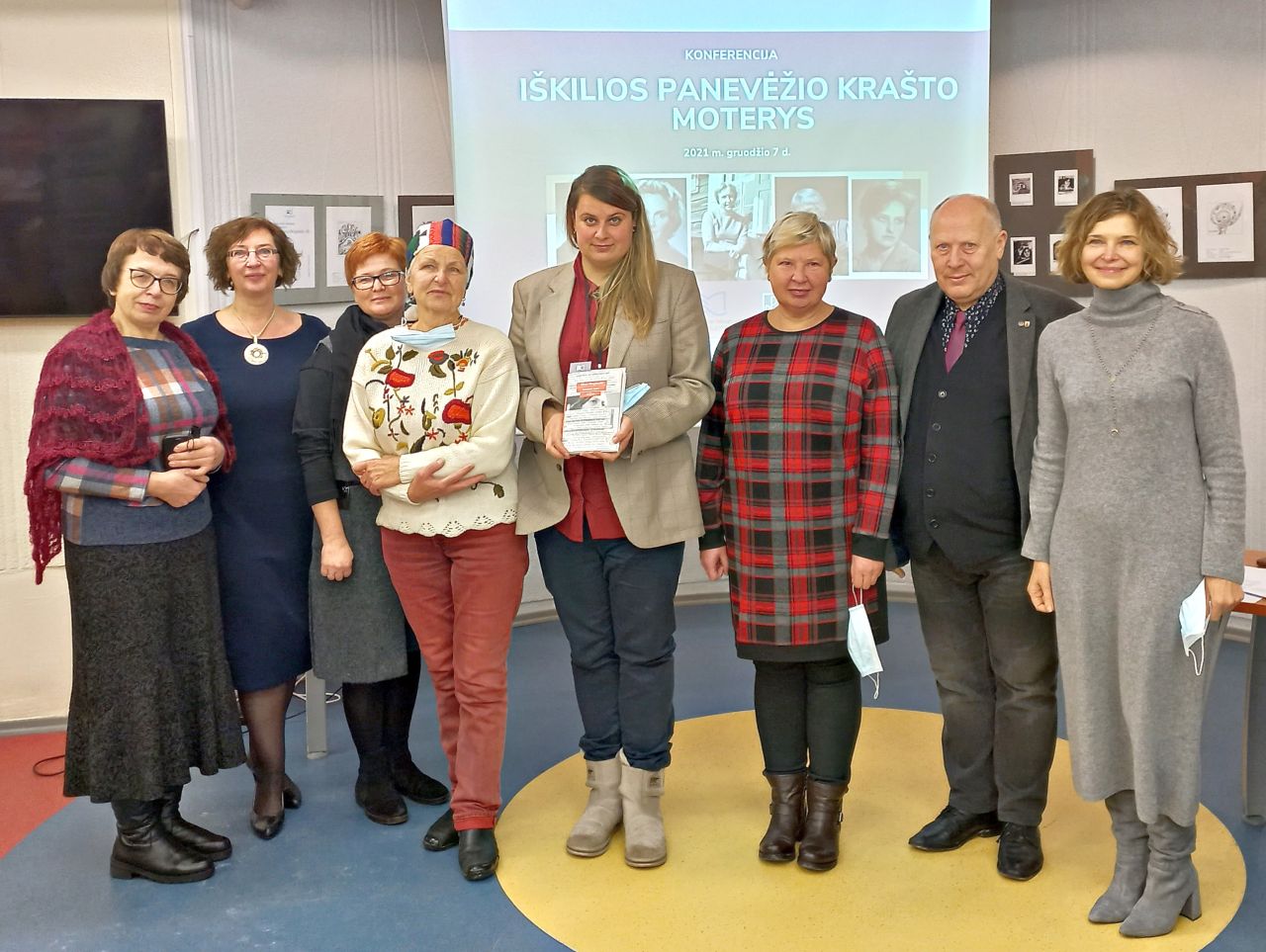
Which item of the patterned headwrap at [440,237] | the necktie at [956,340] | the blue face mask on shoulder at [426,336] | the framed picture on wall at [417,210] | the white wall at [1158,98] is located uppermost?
the white wall at [1158,98]

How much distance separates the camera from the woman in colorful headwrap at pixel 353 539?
270 cm

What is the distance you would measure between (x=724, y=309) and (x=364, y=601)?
2.14m

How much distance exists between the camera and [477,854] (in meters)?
2.63

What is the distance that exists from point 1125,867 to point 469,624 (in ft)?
5.01

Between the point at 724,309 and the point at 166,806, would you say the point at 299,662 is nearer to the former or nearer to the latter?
the point at 166,806

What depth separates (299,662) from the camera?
2893mm

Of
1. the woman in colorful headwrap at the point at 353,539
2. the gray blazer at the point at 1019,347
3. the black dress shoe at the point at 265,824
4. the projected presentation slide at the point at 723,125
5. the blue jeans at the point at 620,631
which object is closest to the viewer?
the gray blazer at the point at 1019,347

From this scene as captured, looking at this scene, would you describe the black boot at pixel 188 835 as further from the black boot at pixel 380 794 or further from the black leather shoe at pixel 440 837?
the black leather shoe at pixel 440 837

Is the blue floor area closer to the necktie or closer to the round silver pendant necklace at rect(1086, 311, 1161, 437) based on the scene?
the round silver pendant necklace at rect(1086, 311, 1161, 437)

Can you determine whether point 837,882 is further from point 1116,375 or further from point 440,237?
point 440,237

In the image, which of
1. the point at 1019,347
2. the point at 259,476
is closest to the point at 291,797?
the point at 259,476

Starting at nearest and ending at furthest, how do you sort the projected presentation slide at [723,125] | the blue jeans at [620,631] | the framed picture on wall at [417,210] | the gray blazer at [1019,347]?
the gray blazer at [1019,347] < the blue jeans at [620,631] < the projected presentation slide at [723,125] < the framed picture on wall at [417,210]

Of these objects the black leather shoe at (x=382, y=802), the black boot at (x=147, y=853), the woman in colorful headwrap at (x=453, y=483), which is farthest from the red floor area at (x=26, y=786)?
the woman in colorful headwrap at (x=453, y=483)

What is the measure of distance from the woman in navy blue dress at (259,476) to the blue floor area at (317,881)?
23 cm
